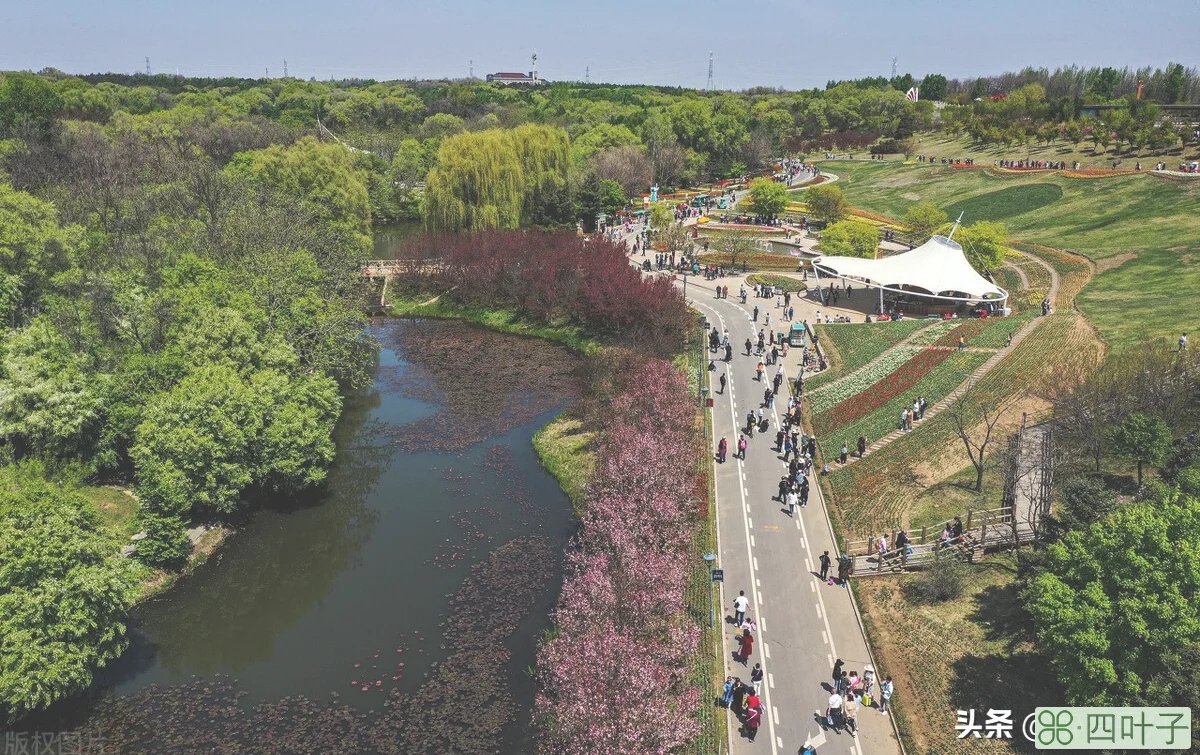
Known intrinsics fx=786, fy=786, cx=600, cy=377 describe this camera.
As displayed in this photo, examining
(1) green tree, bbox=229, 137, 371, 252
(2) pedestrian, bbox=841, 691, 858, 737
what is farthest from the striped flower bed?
(1) green tree, bbox=229, 137, 371, 252

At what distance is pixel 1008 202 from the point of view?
86.5 meters

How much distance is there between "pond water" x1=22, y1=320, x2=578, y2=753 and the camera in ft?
80.3

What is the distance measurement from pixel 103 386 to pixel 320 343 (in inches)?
455

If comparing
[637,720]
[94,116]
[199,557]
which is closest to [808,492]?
[637,720]

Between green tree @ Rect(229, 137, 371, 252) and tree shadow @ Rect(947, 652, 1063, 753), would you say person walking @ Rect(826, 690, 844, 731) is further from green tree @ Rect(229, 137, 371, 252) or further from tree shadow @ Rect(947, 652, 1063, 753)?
green tree @ Rect(229, 137, 371, 252)

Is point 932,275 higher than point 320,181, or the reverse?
point 320,181

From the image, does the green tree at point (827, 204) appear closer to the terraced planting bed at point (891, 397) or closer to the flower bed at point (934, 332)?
the flower bed at point (934, 332)

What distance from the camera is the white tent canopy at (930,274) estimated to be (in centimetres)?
5397

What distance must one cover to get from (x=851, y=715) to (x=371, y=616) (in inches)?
686

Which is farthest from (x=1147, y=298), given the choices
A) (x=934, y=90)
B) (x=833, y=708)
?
(x=934, y=90)

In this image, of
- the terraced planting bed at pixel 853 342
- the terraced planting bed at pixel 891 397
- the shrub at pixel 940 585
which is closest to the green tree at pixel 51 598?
the shrub at pixel 940 585

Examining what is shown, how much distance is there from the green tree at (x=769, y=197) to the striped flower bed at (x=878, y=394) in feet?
152

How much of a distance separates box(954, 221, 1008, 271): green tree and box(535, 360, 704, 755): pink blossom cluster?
38.8m

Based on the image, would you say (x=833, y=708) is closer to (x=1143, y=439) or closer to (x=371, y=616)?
(x=1143, y=439)
